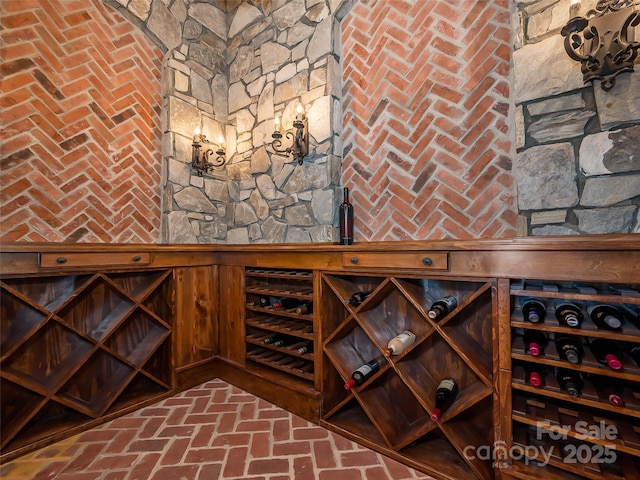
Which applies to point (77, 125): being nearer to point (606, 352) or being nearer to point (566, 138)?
point (566, 138)

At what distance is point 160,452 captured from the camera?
149 cm

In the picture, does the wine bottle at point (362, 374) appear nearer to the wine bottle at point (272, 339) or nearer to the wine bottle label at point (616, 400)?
the wine bottle at point (272, 339)

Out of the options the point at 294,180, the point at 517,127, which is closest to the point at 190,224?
the point at 294,180

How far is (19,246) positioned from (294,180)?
1.70 meters

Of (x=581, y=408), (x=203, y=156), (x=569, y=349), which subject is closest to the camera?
(x=569, y=349)

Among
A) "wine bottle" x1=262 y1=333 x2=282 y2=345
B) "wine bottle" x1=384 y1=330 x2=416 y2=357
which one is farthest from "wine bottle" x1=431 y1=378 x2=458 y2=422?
"wine bottle" x1=262 y1=333 x2=282 y2=345

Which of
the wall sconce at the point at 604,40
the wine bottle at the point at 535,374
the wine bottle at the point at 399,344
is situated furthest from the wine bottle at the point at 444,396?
the wall sconce at the point at 604,40

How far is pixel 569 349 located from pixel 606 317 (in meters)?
0.17

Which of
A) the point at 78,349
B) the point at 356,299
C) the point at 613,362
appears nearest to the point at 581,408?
the point at 613,362

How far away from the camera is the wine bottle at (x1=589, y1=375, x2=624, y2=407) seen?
0.96m

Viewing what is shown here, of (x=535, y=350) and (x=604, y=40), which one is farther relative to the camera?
(x=604, y=40)

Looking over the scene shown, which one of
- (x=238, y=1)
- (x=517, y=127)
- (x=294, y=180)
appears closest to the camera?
(x=517, y=127)

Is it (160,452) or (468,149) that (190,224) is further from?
(468,149)

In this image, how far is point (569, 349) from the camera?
1043mm
